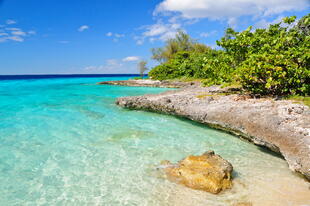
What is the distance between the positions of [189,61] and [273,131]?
36383mm

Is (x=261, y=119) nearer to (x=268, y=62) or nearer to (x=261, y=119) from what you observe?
(x=261, y=119)

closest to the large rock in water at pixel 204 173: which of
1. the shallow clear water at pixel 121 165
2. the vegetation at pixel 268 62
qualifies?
the shallow clear water at pixel 121 165

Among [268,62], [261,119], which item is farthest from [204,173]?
[268,62]

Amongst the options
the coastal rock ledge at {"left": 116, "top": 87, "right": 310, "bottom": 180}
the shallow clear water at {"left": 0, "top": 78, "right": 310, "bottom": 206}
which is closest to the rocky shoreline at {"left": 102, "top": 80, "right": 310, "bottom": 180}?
the coastal rock ledge at {"left": 116, "top": 87, "right": 310, "bottom": 180}

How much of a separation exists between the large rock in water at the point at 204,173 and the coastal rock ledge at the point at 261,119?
2.19 m

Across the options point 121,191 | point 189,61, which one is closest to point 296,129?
point 121,191

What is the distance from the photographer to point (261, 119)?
8.62m

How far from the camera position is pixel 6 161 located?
7.19 meters

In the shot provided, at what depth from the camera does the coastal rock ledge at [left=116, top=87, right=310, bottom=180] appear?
258 inches

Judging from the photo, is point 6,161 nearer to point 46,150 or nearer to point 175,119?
point 46,150

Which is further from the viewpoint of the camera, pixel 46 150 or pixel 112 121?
pixel 112 121

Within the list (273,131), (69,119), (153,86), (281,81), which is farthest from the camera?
(153,86)

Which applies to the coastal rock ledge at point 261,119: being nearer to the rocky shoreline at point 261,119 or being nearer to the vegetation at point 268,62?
the rocky shoreline at point 261,119

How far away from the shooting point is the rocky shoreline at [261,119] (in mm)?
6562
